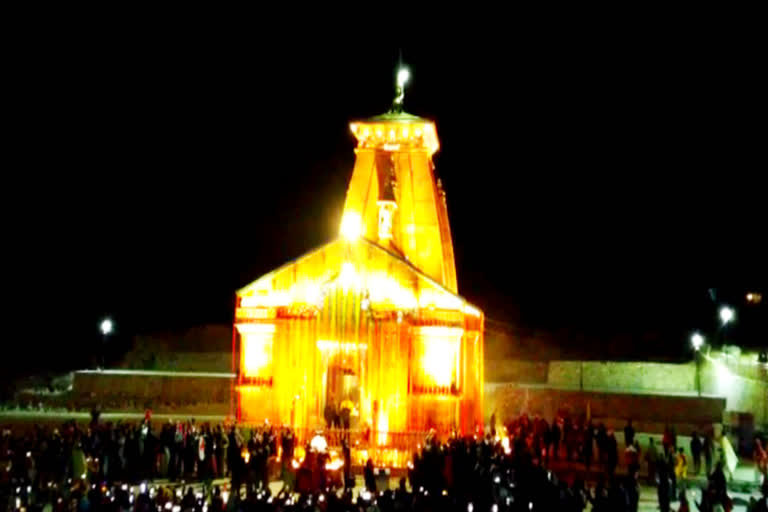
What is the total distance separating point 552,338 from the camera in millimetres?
56344

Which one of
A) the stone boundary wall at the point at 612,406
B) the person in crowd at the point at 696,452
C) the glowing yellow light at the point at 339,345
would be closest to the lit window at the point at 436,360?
the glowing yellow light at the point at 339,345

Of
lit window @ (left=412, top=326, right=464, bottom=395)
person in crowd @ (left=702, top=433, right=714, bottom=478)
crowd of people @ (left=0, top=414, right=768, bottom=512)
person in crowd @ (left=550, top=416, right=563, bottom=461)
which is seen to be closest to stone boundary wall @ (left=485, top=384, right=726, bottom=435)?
person in crowd @ (left=702, top=433, right=714, bottom=478)

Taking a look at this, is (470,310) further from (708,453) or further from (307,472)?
(307,472)

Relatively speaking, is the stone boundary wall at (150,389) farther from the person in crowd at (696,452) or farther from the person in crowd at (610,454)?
the person in crowd at (696,452)

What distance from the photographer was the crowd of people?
49.1ft

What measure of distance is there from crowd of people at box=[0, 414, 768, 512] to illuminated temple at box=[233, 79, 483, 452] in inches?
69.9

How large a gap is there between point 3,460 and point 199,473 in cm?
472

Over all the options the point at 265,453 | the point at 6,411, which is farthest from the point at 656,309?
the point at 265,453

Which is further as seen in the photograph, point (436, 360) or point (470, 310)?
point (470, 310)

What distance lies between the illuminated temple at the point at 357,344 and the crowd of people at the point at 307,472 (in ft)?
5.83

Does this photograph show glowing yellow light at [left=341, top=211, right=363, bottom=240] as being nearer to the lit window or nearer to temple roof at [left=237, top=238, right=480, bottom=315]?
temple roof at [left=237, top=238, right=480, bottom=315]

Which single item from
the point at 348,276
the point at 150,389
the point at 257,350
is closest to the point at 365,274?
→ the point at 348,276

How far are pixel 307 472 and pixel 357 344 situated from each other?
8.28 meters

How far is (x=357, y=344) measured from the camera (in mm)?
29297
